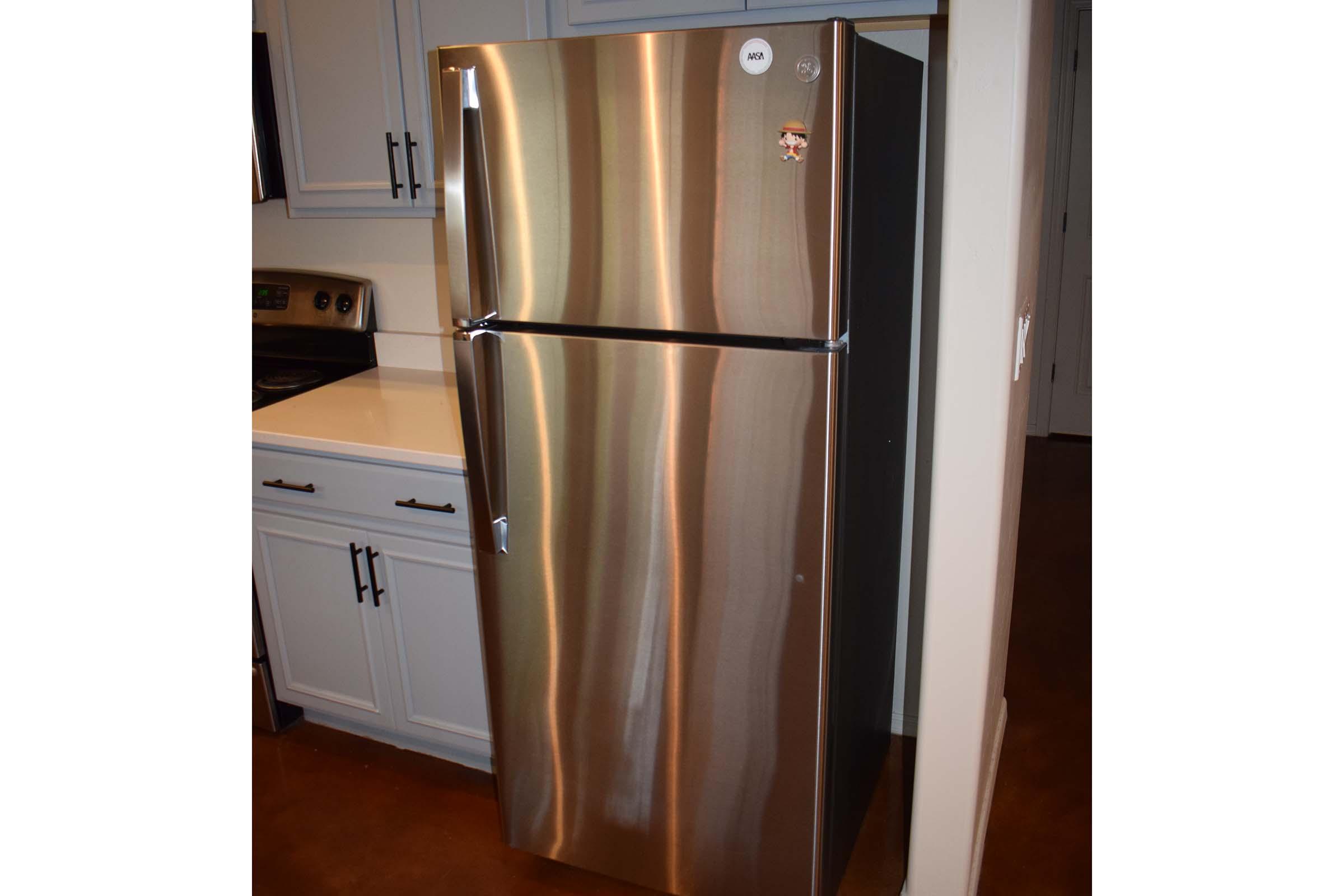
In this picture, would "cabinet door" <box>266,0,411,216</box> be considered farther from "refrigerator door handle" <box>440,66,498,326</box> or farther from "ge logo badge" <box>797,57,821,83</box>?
"ge logo badge" <box>797,57,821,83</box>

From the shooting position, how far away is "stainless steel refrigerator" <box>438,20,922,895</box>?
146 cm

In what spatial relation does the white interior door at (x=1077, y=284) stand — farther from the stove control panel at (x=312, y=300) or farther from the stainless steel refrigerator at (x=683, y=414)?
the stove control panel at (x=312, y=300)

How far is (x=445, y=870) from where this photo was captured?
2082 millimetres

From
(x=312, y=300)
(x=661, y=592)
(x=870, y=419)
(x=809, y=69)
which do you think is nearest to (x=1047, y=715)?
(x=870, y=419)

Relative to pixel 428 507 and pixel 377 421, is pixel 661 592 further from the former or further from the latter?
pixel 377 421

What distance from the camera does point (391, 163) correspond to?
90.4 inches

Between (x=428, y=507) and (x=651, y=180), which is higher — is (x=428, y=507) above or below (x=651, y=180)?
below

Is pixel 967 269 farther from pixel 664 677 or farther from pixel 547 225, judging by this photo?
pixel 664 677

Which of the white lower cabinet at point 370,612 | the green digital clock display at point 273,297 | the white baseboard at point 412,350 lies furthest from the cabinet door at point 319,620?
the green digital clock display at point 273,297

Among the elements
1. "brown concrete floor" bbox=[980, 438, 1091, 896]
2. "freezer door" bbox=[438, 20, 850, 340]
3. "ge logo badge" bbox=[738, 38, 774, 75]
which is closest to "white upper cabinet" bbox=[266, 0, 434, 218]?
"freezer door" bbox=[438, 20, 850, 340]

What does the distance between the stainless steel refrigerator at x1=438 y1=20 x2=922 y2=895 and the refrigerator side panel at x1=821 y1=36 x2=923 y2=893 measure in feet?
0.04

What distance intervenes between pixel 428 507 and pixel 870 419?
986mm

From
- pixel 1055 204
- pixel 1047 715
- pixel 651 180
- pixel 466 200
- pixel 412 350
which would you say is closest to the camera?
pixel 651 180
